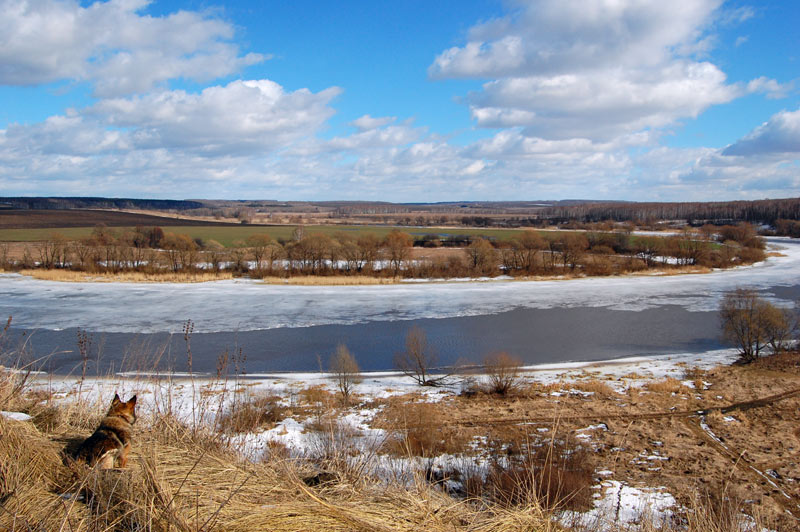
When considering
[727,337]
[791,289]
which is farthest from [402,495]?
[791,289]

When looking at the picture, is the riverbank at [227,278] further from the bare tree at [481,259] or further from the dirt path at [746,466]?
the dirt path at [746,466]

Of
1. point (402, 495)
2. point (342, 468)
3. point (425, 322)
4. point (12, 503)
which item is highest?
point (12, 503)

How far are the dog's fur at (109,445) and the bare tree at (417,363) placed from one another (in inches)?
447

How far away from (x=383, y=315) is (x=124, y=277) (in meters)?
22.2

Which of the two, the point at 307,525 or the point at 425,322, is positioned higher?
the point at 307,525

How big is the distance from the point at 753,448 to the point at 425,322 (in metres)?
14.5

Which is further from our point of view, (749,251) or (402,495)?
(749,251)

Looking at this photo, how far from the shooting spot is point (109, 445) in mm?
2805

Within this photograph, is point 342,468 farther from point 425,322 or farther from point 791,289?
point 791,289

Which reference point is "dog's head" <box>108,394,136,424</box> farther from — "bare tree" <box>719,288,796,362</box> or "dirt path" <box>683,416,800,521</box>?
"bare tree" <box>719,288,796,362</box>

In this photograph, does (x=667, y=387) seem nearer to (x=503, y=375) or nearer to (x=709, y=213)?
(x=503, y=375)

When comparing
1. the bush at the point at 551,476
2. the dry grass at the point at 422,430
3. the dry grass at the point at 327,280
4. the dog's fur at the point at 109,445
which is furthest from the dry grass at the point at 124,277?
the dog's fur at the point at 109,445

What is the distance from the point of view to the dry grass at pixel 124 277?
3525 cm

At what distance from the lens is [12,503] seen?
2332 millimetres
